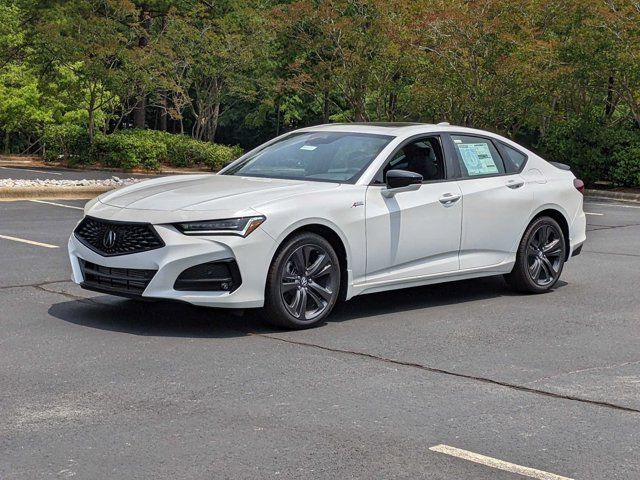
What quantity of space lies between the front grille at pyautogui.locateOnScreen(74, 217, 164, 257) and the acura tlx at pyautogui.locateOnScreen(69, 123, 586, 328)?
11mm

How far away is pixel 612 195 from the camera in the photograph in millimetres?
26688

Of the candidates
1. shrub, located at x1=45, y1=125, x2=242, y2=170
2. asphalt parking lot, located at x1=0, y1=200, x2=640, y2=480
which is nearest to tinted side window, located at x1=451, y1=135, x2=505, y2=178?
asphalt parking lot, located at x1=0, y1=200, x2=640, y2=480

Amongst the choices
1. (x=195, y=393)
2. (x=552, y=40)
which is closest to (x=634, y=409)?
(x=195, y=393)

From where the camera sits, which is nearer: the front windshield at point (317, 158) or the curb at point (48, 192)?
the front windshield at point (317, 158)

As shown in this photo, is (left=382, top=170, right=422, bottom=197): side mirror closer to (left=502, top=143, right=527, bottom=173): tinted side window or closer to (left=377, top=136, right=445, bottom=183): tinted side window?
(left=377, top=136, right=445, bottom=183): tinted side window

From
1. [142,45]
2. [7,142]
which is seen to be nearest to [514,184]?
[142,45]

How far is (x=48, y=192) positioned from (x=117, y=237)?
39.7 feet

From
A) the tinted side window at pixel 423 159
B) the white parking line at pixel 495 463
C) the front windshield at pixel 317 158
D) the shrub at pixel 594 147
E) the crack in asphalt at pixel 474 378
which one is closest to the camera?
the white parking line at pixel 495 463

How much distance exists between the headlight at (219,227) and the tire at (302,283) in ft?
1.16

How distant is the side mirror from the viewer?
28.1 feet

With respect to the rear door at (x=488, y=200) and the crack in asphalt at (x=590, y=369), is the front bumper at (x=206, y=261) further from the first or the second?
the rear door at (x=488, y=200)

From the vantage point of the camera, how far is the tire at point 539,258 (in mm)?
9945

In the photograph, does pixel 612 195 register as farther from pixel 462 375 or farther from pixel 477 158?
pixel 462 375

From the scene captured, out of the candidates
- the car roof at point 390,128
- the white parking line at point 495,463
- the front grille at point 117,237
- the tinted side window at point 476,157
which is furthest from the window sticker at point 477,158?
the white parking line at point 495,463
